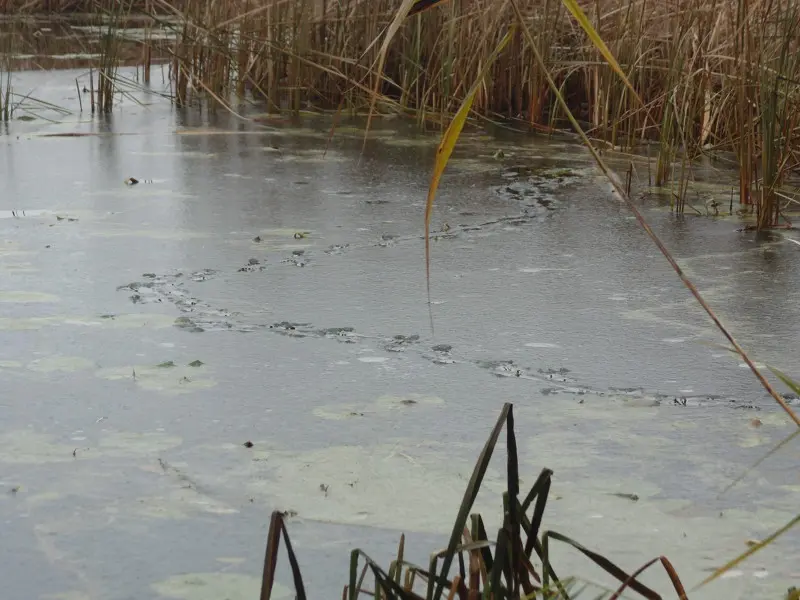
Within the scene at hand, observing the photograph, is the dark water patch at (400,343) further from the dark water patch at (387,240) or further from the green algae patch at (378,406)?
the dark water patch at (387,240)

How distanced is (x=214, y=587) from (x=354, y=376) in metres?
0.82

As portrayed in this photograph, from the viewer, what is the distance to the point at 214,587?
144cm

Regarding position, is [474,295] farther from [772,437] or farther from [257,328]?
[772,437]

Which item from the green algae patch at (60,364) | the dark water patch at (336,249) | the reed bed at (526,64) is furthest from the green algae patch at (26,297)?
the reed bed at (526,64)

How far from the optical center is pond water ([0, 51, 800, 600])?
158 centimetres

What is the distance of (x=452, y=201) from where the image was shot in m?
3.86

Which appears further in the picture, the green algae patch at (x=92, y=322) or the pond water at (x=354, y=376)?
the green algae patch at (x=92, y=322)

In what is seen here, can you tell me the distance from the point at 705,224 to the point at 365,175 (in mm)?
1195

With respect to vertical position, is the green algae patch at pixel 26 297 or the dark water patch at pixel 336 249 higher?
the dark water patch at pixel 336 249

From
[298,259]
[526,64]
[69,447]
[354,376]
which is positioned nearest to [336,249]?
[298,259]

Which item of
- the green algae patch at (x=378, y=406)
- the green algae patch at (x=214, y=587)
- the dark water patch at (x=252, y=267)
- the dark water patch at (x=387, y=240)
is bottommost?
the green algae patch at (x=214, y=587)

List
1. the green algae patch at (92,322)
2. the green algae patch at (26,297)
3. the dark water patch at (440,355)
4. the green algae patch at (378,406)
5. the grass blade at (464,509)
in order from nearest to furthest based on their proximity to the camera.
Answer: the grass blade at (464,509) → the green algae patch at (378,406) → the dark water patch at (440,355) → the green algae patch at (92,322) → the green algae patch at (26,297)

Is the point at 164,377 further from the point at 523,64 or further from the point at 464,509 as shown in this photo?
the point at 523,64

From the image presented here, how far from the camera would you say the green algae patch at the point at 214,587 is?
142cm
